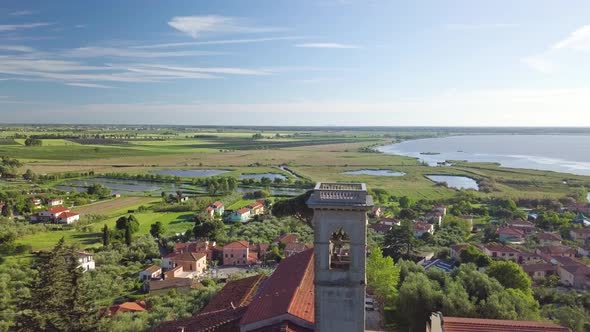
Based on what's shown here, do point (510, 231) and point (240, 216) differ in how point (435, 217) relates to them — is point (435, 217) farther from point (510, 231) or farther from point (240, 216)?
point (240, 216)

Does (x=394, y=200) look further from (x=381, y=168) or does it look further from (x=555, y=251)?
(x=381, y=168)

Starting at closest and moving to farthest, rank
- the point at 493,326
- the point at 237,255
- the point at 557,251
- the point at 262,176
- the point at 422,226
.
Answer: the point at 493,326, the point at 237,255, the point at 557,251, the point at 422,226, the point at 262,176

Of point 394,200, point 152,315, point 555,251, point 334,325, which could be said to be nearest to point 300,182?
point 394,200

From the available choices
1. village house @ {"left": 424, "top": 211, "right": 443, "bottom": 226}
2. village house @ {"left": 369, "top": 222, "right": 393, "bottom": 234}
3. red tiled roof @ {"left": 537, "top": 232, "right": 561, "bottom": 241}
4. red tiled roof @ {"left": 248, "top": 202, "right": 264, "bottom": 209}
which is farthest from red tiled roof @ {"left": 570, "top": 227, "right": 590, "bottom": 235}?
red tiled roof @ {"left": 248, "top": 202, "right": 264, "bottom": 209}

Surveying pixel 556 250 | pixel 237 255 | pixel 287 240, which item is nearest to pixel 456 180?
pixel 556 250

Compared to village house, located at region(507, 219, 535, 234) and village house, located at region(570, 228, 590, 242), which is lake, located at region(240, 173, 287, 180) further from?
village house, located at region(570, 228, 590, 242)

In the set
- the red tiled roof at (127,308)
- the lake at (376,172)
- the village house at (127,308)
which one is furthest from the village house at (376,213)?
the lake at (376,172)
